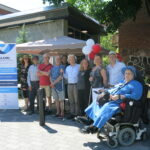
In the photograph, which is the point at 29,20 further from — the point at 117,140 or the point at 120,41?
the point at 117,140

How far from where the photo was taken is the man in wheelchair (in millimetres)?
5008

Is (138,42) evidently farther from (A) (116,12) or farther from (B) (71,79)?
(B) (71,79)

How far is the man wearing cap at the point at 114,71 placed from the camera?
6.23 metres

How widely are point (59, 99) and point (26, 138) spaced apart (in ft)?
6.42

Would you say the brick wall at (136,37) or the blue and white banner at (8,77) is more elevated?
the brick wall at (136,37)

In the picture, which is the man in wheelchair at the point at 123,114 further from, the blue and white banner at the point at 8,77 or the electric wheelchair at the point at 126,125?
the blue and white banner at the point at 8,77

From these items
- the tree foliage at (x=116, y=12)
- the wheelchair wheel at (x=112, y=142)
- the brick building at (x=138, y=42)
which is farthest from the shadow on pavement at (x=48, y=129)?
the brick building at (x=138, y=42)

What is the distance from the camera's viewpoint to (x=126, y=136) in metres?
5.18

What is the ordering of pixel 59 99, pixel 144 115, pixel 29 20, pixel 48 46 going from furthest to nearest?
pixel 29 20 → pixel 48 46 → pixel 59 99 → pixel 144 115

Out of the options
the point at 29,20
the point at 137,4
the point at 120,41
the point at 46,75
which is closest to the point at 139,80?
the point at 46,75

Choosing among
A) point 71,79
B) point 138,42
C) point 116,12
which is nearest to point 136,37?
point 138,42

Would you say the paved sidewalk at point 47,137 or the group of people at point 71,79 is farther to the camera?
the group of people at point 71,79

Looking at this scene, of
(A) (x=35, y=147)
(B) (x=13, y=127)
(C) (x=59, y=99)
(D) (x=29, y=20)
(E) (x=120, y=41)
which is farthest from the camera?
(E) (x=120, y=41)

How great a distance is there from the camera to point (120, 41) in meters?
18.5
